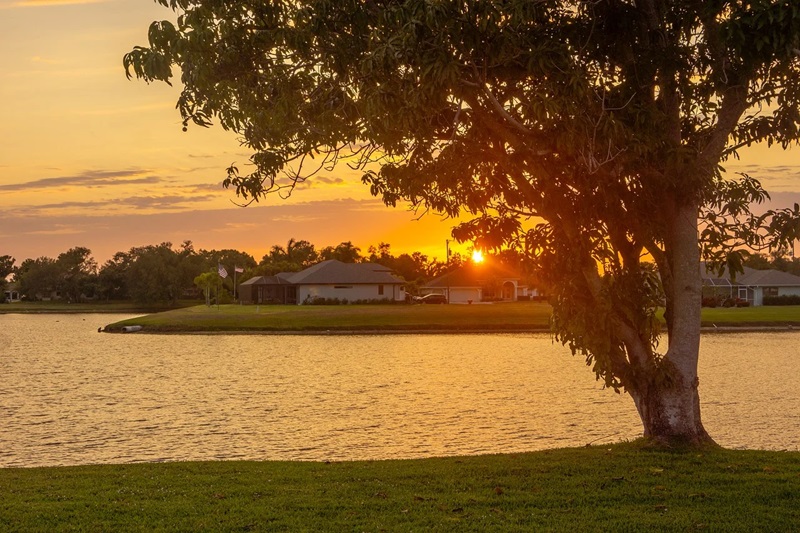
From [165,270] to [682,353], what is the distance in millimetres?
125275

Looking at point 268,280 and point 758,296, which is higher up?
point 268,280

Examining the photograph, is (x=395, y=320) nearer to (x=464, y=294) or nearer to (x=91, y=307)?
(x=464, y=294)

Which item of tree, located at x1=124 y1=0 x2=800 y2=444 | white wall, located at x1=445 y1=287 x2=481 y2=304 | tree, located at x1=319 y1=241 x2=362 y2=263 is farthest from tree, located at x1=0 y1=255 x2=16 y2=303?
tree, located at x1=124 y1=0 x2=800 y2=444

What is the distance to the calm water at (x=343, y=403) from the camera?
18391 millimetres

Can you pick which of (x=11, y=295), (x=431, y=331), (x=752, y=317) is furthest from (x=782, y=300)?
(x=11, y=295)

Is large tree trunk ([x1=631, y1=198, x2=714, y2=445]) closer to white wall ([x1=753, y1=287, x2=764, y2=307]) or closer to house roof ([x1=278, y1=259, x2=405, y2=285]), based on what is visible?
house roof ([x1=278, y1=259, x2=405, y2=285])

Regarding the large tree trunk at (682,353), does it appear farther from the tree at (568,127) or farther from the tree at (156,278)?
the tree at (156,278)

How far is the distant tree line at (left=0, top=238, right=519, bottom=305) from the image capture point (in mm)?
131500

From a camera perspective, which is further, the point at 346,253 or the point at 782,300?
the point at 346,253

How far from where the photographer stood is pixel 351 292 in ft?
335

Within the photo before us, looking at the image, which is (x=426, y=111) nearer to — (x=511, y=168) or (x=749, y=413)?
(x=511, y=168)

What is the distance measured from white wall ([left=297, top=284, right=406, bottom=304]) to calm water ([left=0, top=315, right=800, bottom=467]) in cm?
5389

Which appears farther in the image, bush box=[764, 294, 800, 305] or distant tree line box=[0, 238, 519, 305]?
distant tree line box=[0, 238, 519, 305]

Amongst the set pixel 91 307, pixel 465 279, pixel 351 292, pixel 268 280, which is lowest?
pixel 91 307
